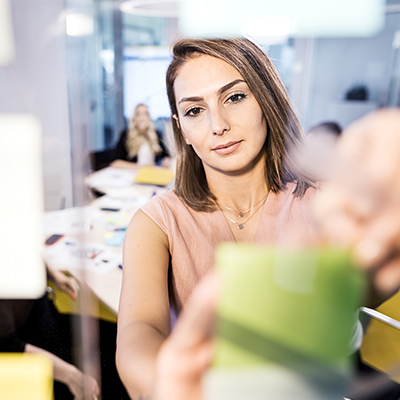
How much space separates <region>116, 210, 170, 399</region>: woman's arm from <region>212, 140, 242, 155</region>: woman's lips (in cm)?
17

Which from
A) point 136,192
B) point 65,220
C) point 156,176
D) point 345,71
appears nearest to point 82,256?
point 65,220

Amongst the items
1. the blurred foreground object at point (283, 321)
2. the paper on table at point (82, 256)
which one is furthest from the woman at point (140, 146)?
the blurred foreground object at point (283, 321)

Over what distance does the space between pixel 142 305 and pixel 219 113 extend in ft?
0.96

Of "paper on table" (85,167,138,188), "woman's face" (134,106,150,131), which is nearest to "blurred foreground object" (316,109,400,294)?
"paper on table" (85,167,138,188)

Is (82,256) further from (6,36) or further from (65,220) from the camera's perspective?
(6,36)

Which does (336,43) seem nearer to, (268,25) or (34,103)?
(268,25)

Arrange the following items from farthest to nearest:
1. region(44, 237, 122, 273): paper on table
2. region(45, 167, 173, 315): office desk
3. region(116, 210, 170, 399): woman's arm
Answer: region(45, 167, 173, 315): office desk, region(44, 237, 122, 273): paper on table, region(116, 210, 170, 399): woman's arm

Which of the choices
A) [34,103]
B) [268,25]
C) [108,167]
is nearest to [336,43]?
[108,167]

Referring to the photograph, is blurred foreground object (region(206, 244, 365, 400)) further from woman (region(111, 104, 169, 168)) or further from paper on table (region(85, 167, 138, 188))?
woman (region(111, 104, 169, 168))

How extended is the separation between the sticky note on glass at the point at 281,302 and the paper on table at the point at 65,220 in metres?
0.41

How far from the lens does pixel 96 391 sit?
62cm

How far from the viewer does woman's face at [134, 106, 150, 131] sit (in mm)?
2084

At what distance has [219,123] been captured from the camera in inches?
19.6

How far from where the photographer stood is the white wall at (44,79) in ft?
1.51
